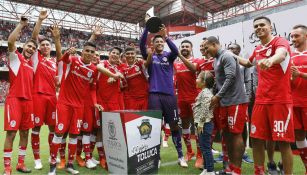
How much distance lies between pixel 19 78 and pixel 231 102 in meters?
3.47

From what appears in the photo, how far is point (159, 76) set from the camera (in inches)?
202

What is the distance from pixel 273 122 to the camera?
11.4 ft

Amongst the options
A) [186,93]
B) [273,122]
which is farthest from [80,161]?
[273,122]

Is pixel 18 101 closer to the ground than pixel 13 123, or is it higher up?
higher up

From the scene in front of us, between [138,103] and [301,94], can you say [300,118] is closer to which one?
[301,94]

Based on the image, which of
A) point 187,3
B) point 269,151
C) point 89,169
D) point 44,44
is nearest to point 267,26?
point 269,151

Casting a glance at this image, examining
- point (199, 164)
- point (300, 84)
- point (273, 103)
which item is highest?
point (300, 84)

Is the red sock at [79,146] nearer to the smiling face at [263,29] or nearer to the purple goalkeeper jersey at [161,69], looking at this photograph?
the purple goalkeeper jersey at [161,69]

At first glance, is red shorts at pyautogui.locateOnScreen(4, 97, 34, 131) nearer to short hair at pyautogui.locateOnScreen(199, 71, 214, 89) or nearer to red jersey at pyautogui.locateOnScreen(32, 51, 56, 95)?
red jersey at pyautogui.locateOnScreen(32, 51, 56, 95)

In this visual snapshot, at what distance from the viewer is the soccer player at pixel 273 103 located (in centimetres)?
340

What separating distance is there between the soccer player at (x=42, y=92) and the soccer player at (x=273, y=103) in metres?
3.33

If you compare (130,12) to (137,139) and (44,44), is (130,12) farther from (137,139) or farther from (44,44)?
(137,139)

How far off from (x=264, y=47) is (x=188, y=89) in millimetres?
2312

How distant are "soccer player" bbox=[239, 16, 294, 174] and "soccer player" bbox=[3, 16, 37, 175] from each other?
3.59 meters
